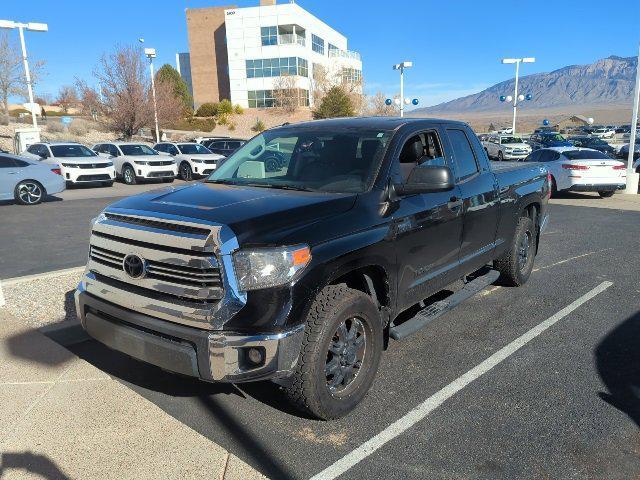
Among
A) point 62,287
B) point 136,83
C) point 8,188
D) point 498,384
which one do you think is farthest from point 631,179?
point 136,83

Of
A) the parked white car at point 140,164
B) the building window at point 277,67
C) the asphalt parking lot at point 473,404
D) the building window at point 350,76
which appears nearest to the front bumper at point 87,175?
the parked white car at point 140,164

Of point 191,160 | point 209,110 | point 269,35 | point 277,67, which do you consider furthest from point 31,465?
point 209,110

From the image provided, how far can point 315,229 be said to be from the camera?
3.19m

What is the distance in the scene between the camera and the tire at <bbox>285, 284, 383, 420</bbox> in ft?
10.2

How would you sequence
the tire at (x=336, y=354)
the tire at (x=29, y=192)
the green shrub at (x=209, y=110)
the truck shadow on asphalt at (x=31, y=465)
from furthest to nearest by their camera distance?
the green shrub at (x=209, y=110) → the tire at (x=29, y=192) → the tire at (x=336, y=354) → the truck shadow on asphalt at (x=31, y=465)

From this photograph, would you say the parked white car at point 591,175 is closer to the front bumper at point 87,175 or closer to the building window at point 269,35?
the front bumper at point 87,175

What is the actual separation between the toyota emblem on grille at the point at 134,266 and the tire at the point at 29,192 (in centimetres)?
1268

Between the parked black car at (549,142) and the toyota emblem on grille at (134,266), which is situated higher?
the toyota emblem on grille at (134,266)

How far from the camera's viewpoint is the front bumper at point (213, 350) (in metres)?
2.90

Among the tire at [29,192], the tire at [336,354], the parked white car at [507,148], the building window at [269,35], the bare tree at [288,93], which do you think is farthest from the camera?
the building window at [269,35]

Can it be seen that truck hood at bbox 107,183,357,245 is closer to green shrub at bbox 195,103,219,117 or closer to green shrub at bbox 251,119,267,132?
green shrub at bbox 251,119,267,132

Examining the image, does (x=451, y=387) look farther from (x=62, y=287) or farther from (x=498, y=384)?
(x=62, y=287)

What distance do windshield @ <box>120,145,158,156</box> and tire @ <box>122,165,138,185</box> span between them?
86 cm

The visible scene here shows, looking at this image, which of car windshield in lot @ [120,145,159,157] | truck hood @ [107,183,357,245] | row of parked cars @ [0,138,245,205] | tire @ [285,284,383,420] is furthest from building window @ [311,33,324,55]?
tire @ [285,284,383,420]
